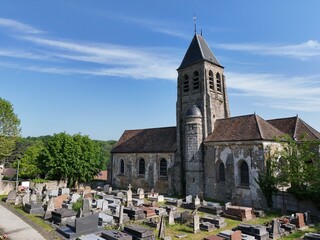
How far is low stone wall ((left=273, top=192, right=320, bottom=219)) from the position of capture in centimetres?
1770

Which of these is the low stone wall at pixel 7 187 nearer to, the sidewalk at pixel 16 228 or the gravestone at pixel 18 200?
the gravestone at pixel 18 200

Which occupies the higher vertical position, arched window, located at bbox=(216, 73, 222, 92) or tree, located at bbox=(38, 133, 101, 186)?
arched window, located at bbox=(216, 73, 222, 92)

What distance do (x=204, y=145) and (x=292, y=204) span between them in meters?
9.23

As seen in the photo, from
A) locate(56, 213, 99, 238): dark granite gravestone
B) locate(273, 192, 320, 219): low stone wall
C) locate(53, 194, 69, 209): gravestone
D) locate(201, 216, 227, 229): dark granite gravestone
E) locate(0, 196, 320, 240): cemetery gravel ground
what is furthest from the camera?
locate(53, 194, 69, 209): gravestone

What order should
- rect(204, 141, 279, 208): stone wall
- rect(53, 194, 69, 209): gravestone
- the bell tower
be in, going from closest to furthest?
rect(53, 194, 69, 209): gravestone < rect(204, 141, 279, 208): stone wall < the bell tower

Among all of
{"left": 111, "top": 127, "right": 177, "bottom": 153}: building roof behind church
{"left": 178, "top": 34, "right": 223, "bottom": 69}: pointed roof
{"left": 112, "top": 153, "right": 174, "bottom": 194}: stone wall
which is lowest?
{"left": 112, "top": 153, "right": 174, "bottom": 194}: stone wall

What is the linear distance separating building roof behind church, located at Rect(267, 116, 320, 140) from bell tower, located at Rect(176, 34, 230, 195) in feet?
18.5

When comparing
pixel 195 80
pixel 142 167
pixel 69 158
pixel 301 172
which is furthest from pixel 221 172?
pixel 69 158

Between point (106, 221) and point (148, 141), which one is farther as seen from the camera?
point (148, 141)

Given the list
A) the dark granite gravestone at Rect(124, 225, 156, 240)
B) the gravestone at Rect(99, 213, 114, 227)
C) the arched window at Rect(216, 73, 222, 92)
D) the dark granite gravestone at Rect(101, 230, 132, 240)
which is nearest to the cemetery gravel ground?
the dark granite gravestone at Rect(124, 225, 156, 240)

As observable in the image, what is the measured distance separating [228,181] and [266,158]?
4145 mm

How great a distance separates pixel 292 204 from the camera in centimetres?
1869

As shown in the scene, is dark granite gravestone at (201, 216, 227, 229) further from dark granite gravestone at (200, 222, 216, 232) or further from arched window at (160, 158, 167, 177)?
arched window at (160, 158, 167, 177)

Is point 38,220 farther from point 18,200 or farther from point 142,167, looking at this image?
point 142,167
